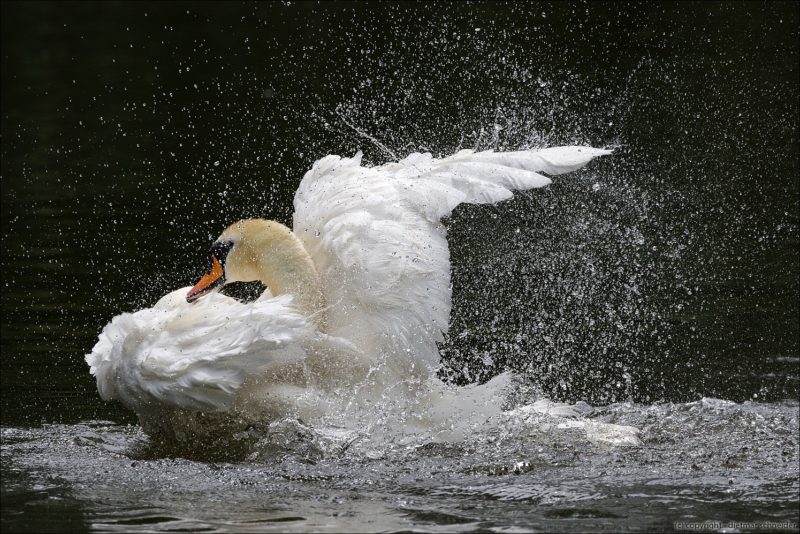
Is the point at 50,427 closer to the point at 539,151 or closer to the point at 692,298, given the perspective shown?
the point at 539,151

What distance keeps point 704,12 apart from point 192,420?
15697 millimetres

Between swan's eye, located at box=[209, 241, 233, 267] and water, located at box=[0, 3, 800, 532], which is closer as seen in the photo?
water, located at box=[0, 3, 800, 532]

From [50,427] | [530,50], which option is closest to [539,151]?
[50,427]

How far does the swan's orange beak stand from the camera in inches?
290

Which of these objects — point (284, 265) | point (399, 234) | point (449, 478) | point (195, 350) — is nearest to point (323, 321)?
point (284, 265)

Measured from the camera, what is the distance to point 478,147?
9.35 m

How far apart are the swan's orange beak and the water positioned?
942 millimetres

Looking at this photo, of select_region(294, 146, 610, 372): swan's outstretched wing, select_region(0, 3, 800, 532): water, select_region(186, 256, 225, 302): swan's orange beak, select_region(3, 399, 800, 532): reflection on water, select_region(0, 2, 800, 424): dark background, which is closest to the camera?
select_region(3, 399, 800, 532): reflection on water

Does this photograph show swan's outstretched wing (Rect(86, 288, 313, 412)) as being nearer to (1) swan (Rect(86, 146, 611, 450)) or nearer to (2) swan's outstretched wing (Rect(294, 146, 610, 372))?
(1) swan (Rect(86, 146, 611, 450))

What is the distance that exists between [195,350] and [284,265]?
2.60 feet

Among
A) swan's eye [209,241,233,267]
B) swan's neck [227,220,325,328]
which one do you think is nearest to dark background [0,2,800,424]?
swan's eye [209,241,233,267]

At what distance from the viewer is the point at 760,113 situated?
14617mm

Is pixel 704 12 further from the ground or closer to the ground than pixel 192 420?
further from the ground

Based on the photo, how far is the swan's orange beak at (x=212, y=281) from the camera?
7.38 m
